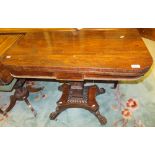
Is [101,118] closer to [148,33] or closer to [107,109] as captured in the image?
[107,109]

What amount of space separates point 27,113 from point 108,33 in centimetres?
149

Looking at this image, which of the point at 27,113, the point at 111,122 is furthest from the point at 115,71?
the point at 27,113

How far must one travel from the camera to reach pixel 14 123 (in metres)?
2.02

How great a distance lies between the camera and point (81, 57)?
56.9 inches

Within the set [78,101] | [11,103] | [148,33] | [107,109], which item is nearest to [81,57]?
[78,101]

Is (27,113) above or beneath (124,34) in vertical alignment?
beneath

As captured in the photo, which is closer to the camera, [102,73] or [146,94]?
[102,73]

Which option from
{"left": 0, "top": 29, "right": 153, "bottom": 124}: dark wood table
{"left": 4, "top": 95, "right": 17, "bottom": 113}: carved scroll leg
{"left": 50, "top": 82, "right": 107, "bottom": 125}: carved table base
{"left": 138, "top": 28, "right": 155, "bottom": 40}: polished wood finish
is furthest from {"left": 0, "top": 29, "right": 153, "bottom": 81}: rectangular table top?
{"left": 138, "top": 28, "right": 155, "bottom": 40}: polished wood finish

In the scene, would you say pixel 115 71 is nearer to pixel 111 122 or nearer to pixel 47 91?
pixel 111 122

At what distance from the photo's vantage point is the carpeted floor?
6.44 feet

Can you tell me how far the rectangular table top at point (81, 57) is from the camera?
1.32 metres

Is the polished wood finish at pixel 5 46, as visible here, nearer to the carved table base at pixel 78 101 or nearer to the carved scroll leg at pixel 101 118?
the carved table base at pixel 78 101

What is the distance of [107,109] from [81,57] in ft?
3.17

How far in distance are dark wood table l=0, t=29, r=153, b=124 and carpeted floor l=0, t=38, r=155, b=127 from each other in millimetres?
195
